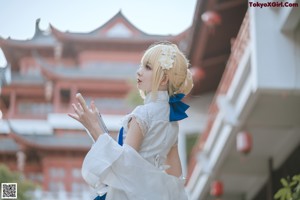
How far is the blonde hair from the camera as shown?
3145 mm

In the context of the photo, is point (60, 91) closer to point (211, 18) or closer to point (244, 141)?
point (211, 18)

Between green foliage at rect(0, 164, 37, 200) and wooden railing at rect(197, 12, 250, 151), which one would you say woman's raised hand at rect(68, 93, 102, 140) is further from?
green foliage at rect(0, 164, 37, 200)

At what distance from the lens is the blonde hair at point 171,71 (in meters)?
3.14

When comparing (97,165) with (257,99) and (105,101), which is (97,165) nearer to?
(257,99)

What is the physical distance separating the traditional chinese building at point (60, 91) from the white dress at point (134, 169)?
1125 inches

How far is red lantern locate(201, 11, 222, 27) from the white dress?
6.83 metres

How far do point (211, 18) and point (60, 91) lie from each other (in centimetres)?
2693

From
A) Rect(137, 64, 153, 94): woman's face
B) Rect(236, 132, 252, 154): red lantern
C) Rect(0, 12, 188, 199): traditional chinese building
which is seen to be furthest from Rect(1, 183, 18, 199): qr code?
Rect(0, 12, 188, 199): traditional chinese building

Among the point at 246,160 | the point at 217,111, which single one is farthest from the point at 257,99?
the point at 246,160

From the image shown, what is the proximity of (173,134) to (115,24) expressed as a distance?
3405cm

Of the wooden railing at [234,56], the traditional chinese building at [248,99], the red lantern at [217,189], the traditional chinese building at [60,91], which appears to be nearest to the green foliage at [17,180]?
the traditional chinese building at [60,91]

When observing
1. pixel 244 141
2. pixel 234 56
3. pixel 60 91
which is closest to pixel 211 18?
pixel 244 141

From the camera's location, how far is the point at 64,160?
32750 millimetres

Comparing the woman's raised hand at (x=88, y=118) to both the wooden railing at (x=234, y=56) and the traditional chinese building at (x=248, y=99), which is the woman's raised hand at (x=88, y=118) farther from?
the wooden railing at (x=234, y=56)
